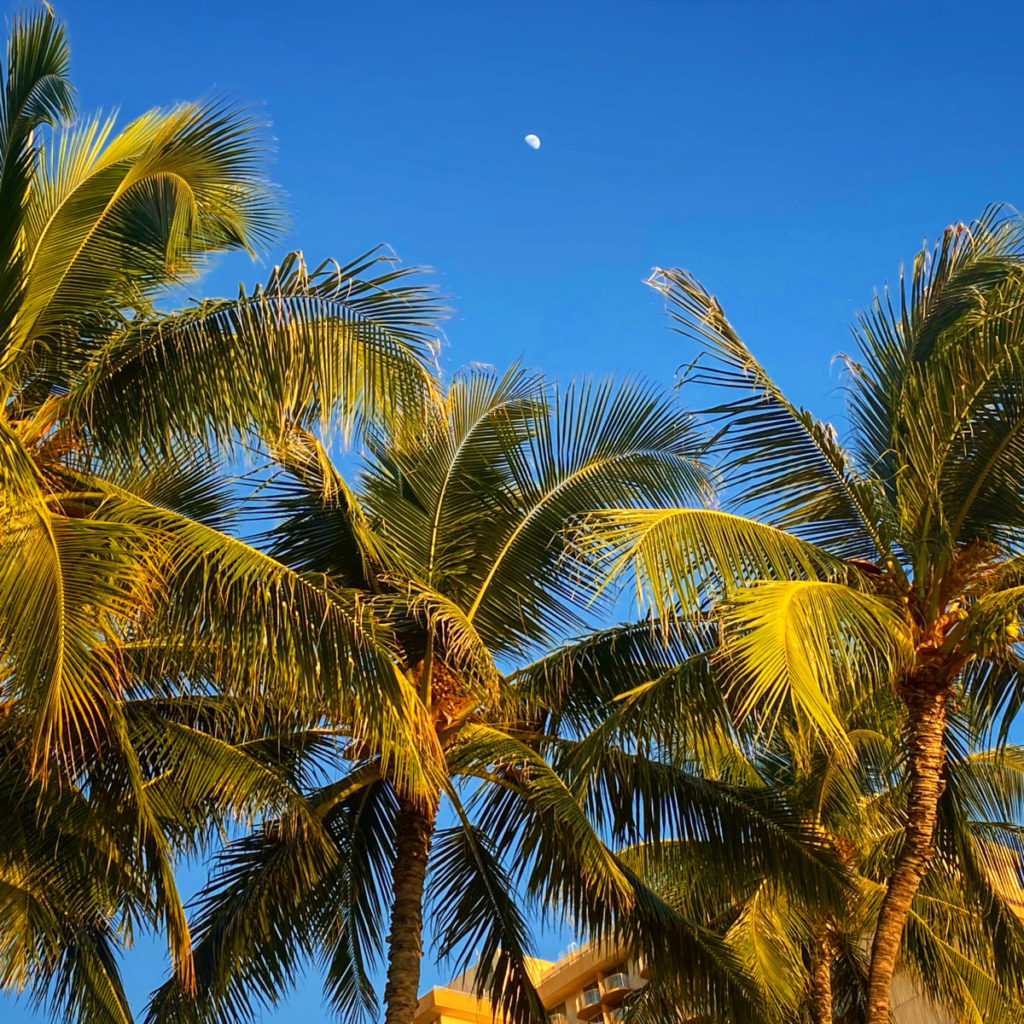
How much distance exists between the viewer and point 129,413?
9656 millimetres

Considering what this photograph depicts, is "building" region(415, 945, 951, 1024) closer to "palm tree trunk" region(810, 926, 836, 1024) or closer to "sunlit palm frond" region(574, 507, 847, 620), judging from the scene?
"palm tree trunk" region(810, 926, 836, 1024)

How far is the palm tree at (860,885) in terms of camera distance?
1184 cm

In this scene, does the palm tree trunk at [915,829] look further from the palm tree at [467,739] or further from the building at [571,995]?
the building at [571,995]

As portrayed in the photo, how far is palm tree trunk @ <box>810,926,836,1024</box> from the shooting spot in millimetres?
14273

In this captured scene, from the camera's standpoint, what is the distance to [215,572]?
30.1ft

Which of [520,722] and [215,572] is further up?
[215,572]

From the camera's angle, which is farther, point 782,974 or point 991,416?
point 782,974

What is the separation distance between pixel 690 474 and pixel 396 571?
272 centimetres

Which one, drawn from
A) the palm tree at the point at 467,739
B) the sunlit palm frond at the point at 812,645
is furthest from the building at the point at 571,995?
Answer: the sunlit palm frond at the point at 812,645

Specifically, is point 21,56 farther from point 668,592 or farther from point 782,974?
point 782,974

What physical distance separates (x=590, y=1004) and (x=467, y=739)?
27.6 m

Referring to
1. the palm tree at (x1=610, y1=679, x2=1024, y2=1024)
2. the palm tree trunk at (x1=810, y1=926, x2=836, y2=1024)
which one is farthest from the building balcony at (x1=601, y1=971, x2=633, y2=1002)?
the palm tree trunk at (x1=810, y1=926, x2=836, y2=1024)

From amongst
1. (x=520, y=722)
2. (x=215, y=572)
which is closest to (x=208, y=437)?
(x=215, y=572)

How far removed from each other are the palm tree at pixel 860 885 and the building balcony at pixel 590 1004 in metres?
21.0
